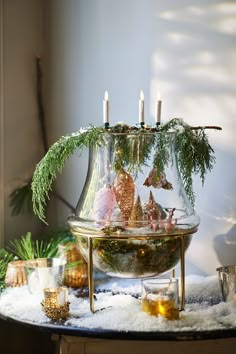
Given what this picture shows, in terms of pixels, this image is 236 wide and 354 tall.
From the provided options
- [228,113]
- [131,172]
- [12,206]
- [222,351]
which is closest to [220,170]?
[228,113]

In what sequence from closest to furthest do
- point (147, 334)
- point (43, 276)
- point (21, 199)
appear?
1. point (147, 334)
2. point (43, 276)
3. point (21, 199)

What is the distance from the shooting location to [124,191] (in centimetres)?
160

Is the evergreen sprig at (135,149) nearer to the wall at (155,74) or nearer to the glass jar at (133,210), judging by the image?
the glass jar at (133,210)

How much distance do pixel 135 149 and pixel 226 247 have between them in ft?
1.68

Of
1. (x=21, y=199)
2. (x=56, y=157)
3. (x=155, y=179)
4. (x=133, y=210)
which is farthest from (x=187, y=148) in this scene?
(x=21, y=199)

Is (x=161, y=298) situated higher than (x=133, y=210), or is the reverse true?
(x=133, y=210)

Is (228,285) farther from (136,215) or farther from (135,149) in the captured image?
(135,149)

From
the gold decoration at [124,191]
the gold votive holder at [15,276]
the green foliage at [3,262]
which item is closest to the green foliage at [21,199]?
the green foliage at [3,262]

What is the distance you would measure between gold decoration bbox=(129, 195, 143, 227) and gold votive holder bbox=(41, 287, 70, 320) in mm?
255

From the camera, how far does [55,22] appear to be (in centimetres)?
220

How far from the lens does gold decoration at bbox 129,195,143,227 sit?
5.16ft

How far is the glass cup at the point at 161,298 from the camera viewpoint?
59.4 inches

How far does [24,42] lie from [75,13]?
21cm

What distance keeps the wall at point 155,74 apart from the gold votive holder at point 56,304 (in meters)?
0.57
